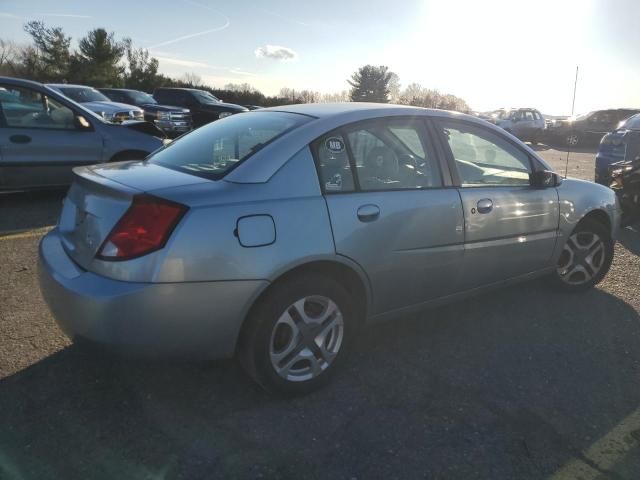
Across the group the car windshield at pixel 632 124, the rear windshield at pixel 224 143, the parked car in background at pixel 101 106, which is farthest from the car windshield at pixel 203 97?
the rear windshield at pixel 224 143

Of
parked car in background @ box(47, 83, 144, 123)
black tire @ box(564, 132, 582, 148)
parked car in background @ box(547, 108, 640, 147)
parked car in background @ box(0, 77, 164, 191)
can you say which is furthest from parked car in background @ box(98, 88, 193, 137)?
black tire @ box(564, 132, 582, 148)

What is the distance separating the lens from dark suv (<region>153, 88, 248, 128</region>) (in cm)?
1934

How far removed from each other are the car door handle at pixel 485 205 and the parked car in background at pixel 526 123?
20.8 m

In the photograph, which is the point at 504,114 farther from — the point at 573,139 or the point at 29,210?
the point at 29,210

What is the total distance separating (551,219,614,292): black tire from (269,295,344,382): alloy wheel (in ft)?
7.78

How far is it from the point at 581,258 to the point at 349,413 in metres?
2.75

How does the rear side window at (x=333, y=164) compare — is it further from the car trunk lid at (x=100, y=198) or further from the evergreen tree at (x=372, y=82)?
the evergreen tree at (x=372, y=82)

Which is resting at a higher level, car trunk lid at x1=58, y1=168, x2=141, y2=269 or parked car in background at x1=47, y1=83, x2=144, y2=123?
parked car in background at x1=47, y1=83, x2=144, y2=123

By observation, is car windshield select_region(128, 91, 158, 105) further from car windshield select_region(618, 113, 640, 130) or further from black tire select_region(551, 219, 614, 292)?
black tire select_region(551, 219, 614, 292)

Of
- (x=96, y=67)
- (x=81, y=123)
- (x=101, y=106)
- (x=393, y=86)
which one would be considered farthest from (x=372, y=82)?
(x=81, y=123)

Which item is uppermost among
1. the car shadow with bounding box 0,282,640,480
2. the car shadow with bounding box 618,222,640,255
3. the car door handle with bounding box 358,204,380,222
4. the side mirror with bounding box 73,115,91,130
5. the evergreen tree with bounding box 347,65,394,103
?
the evergreen tree with bounding box 347,65,394,103

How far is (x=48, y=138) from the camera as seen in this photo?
6.33m

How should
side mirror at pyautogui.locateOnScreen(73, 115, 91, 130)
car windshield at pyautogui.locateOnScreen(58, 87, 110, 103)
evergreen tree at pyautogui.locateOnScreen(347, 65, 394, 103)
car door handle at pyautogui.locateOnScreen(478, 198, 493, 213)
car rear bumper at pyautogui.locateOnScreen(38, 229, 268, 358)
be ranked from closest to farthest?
car rear bumper at pyautogui.locateOnScreen(38, 229, 268, 358) < car door handle at pyautogui.locateOnScreen(478, 198, 493, 213) < side mirror at pyautogui.locateOnScreen(73, 115, 91, 130) < car windshield at pyautogui.locateOnScreen(58, 87, 110, 103) < evergreen tree at pyautogui.locateOnScreen(347, 65, 394, 103)

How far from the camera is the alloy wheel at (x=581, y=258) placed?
4184 mm
